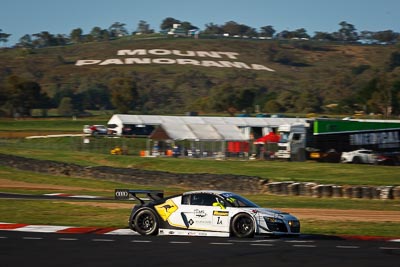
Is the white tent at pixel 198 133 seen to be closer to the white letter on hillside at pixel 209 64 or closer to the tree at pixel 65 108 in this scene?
the tree at pixel 65 108

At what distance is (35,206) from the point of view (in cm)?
2580

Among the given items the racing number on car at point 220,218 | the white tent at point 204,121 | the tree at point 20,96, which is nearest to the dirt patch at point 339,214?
the racing number on car at point 220,218

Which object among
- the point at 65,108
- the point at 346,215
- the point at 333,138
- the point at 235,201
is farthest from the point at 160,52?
the point at 235,201

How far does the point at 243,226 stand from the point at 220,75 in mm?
149494

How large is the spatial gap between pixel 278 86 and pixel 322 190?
124 metres

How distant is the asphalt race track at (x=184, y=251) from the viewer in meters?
12.6

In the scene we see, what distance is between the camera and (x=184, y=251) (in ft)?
46.1

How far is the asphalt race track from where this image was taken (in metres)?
12.6

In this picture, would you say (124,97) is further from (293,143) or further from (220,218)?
(220,218)

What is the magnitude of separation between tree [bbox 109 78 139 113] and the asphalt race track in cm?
9638

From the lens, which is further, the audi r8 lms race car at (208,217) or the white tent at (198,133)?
the white tent at (198,133)

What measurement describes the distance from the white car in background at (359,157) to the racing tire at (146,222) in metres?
33.7

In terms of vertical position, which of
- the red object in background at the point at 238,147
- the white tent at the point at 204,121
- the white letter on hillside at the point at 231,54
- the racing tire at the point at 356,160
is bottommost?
the racing tire at the point at 356,160

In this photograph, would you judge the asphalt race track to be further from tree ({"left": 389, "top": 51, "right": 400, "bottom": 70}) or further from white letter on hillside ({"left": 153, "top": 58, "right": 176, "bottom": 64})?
tree ({"left": 389, "top": 51, "right": 400, "bottom": 70})
